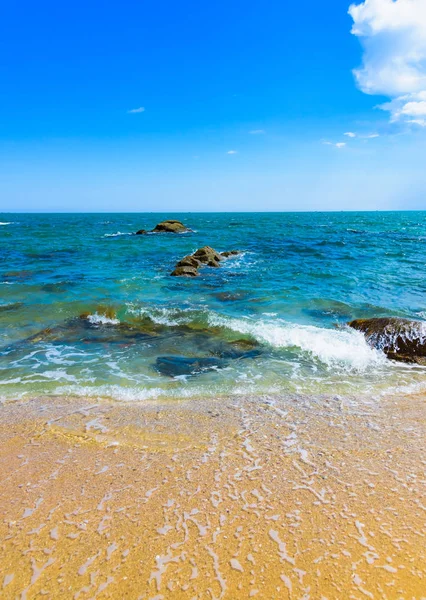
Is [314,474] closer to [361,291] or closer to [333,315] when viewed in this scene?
[333,315]

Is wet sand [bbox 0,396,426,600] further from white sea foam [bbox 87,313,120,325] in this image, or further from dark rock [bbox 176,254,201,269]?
dark rock [bbox 176,254,201,269]

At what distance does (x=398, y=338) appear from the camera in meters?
8.83

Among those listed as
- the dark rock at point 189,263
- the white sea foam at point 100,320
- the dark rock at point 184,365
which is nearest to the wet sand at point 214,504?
the dark rock at point 184,365

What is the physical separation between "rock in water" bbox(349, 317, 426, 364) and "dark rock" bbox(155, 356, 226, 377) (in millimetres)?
4247

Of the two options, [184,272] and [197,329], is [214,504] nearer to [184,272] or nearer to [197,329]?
[197,329]

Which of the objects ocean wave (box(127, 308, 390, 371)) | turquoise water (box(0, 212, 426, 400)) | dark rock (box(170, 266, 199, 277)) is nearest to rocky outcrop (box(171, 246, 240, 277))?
dark rock (box(170, 266, 199, 277))

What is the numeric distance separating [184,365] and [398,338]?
5.56 meters

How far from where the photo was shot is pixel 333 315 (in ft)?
39.6

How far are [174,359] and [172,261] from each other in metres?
17.0

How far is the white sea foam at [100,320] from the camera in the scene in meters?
11.4

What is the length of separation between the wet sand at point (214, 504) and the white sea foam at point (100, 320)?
18.8 ft

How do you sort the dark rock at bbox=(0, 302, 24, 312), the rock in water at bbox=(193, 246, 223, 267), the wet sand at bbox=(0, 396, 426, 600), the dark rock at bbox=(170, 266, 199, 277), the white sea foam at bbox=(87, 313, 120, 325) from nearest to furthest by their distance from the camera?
the wet sand at bbox=(0, 396, 426, 600), the white sea foam at bbox=(87, 313, 120, 325), the dark rock at bbox=(0, 302, 24, 312), the dark rock at bbox=(170, 266, 199, 277), the rock in water at bbox=(193, 246, 223, 267)

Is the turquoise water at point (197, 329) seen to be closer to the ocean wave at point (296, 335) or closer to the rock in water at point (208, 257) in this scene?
the ocean wave at point (296, 335)

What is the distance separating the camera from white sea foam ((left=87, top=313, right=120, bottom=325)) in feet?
37.3
